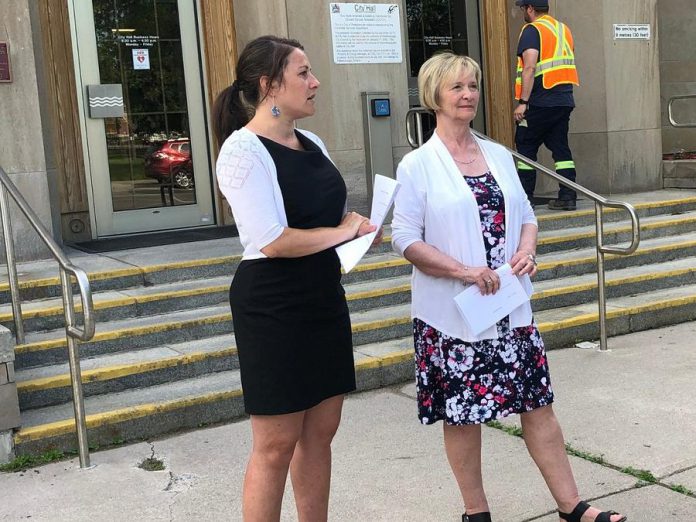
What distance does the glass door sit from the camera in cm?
781

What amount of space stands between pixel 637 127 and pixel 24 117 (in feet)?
20.6

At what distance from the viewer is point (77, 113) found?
773 cm

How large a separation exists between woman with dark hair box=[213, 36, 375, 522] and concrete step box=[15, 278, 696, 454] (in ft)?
6.15

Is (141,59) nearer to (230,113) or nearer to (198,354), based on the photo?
(198,354)

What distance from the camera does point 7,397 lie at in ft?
13.7

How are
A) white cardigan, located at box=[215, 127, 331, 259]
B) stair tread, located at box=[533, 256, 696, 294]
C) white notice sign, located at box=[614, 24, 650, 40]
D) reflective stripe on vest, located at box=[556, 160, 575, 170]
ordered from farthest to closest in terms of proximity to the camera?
white notice sign, located at box=[614, 24, 650, 40] < reflective stripe on vest, located at box=[556, 160, 575, 170] < stair tread, located at box=[533, 256, 696, 294] < white cardigan, located at box=[215, 127, 331, 259]

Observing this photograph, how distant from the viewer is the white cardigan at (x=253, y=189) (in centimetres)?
260

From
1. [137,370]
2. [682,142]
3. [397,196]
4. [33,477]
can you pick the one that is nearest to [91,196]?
[137,370]

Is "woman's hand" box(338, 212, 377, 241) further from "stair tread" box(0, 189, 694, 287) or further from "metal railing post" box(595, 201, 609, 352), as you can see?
"stair tread" box(0, 189, 694, 287)

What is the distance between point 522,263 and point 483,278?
18 cm

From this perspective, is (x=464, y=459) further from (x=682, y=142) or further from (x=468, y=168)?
(x=682, y=142)

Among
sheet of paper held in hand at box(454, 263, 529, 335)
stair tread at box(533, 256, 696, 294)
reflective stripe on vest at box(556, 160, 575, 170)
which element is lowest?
stair tread at box(533, 256, 696, 294)

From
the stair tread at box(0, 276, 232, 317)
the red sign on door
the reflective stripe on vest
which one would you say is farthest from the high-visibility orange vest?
the red sign on door

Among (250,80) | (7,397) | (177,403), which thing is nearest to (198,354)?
(177,403)
